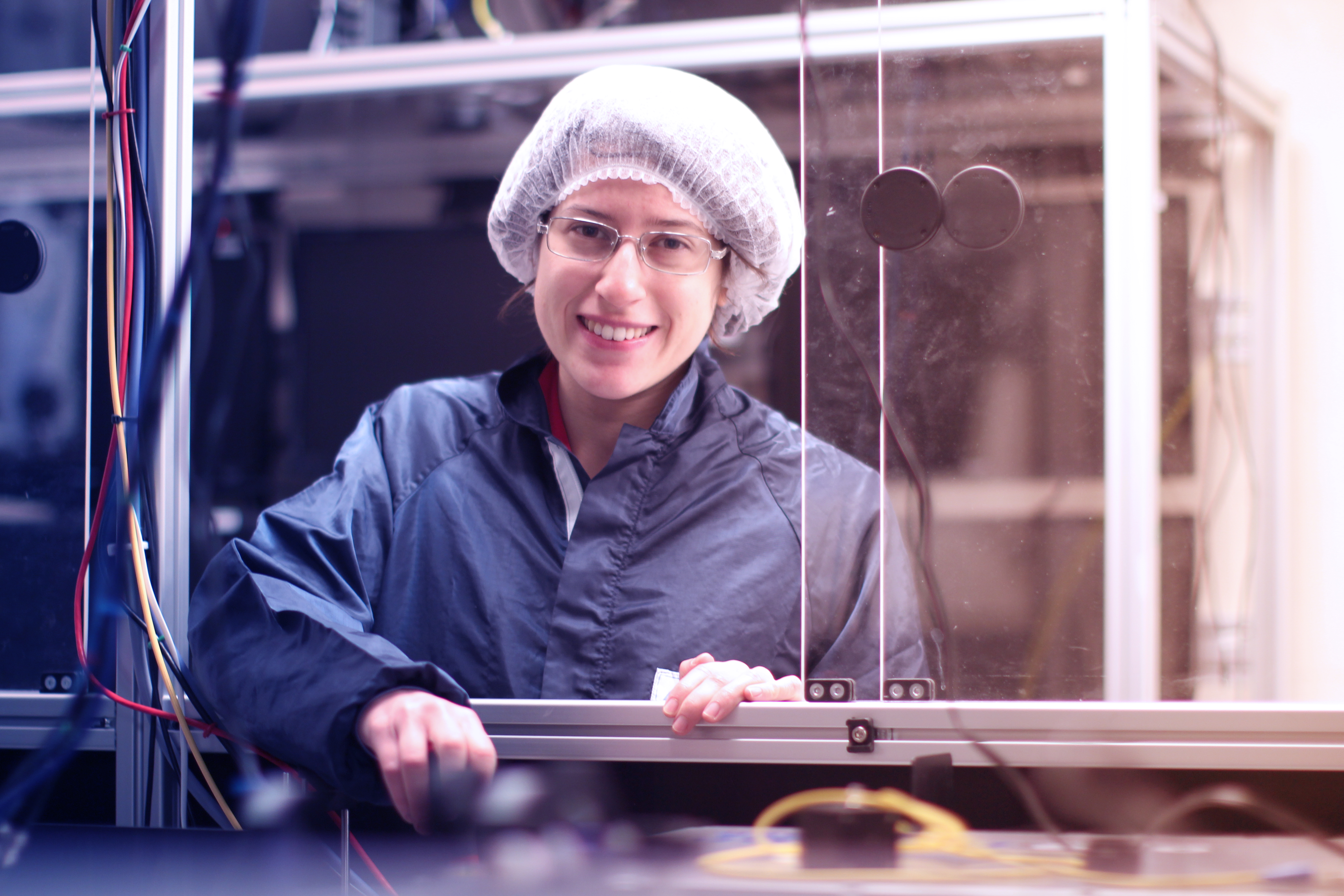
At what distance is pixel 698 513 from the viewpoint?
1040mm

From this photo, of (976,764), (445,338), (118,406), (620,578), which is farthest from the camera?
(445,338)

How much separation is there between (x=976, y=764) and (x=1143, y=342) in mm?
353

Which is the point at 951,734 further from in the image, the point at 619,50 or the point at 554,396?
the point at 619,50

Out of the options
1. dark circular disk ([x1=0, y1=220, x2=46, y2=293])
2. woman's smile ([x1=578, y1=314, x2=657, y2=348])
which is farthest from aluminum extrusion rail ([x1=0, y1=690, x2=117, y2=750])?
woman's smile ([x1=578, y1=314, x2=657, y2=348])

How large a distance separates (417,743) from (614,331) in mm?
566

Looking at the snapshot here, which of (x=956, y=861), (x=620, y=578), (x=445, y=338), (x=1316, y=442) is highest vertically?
(x=445, y=338)

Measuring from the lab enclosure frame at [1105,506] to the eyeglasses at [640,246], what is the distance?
11.8 inches

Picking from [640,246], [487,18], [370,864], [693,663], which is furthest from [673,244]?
[487,18]

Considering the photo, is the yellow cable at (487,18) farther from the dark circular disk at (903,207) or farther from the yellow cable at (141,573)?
the dark circular disk at (903,207)

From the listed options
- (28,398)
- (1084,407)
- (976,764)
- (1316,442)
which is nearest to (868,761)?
(976,764)

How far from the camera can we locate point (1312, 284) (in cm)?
77

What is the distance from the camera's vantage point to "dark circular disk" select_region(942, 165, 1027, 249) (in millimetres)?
726

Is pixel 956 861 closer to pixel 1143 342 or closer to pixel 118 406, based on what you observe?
pixel 1143 342

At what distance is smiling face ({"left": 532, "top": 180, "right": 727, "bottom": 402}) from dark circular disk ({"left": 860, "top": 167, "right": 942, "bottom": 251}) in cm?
33
